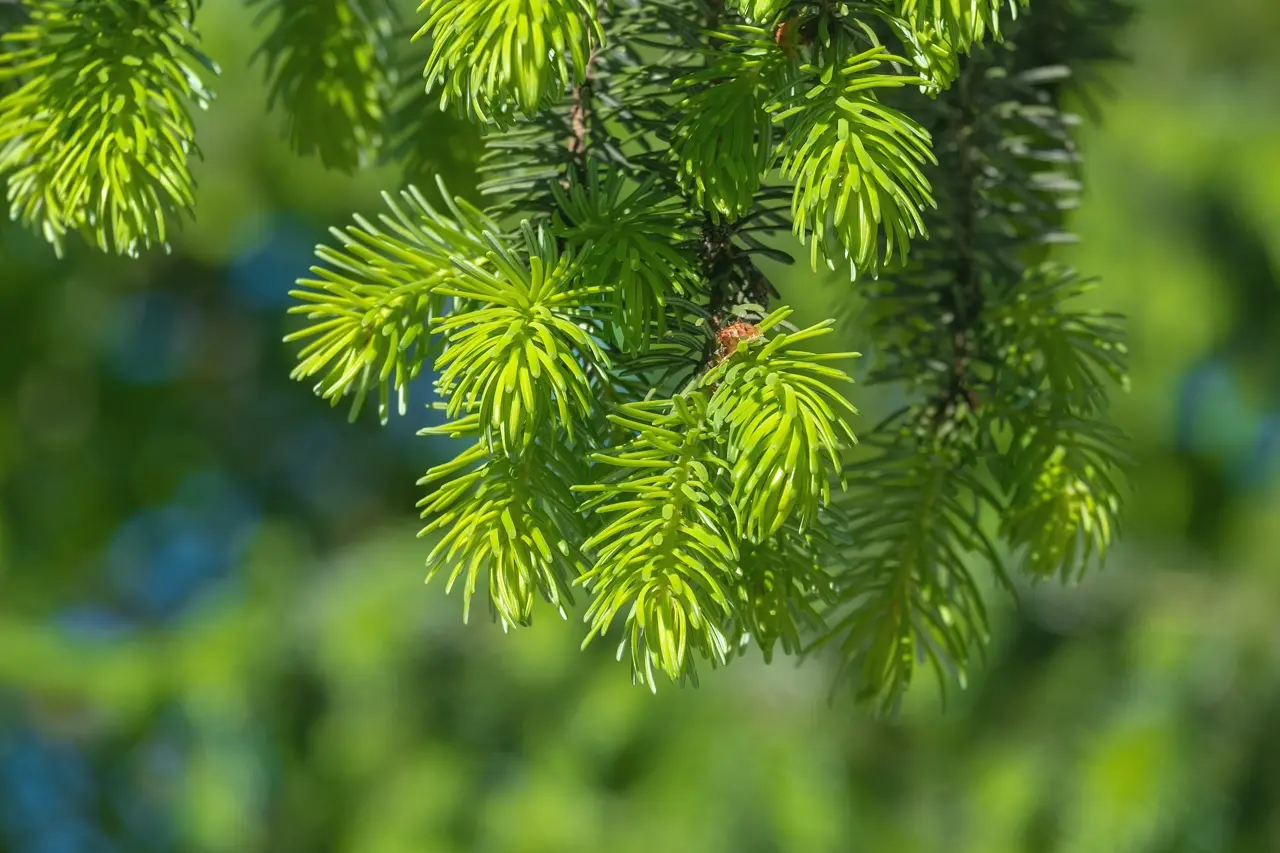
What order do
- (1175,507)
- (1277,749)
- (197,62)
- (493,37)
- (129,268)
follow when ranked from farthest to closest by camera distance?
(129,268) < (1175,507) < (1277,749) < (197,62) < (493,37)

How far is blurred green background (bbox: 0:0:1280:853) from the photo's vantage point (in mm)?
1181

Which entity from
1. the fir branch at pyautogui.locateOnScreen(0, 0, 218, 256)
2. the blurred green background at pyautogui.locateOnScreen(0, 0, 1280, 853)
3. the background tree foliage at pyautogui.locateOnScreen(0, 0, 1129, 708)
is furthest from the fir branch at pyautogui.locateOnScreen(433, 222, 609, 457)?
the blurred green background at pyautogui.locateOnScreen(0, 0, 1280, 853)

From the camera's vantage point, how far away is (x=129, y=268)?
1977 mm

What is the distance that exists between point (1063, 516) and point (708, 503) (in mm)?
160

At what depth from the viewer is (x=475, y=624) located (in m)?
1.46

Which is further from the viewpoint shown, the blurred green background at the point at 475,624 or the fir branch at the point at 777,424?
the blurred green background at the point at 475,624

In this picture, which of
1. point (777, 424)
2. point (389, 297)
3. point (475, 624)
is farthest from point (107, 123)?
point (475, 624)

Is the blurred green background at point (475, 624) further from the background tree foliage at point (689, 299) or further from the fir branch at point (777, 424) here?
the fir branch at point (777, 424)

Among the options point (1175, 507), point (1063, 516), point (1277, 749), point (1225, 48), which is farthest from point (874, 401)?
point (1225, 48)

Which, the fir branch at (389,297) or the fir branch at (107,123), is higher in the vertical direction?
the fir branch at (107,123)

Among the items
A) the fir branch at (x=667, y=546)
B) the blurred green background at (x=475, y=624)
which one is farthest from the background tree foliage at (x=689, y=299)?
the blurred green background at (x=475, y=624)

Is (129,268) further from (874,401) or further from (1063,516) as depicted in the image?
(1063,516)

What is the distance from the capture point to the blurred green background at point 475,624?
1.18 metres

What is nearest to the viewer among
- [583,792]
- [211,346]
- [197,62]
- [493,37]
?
[493,37]
